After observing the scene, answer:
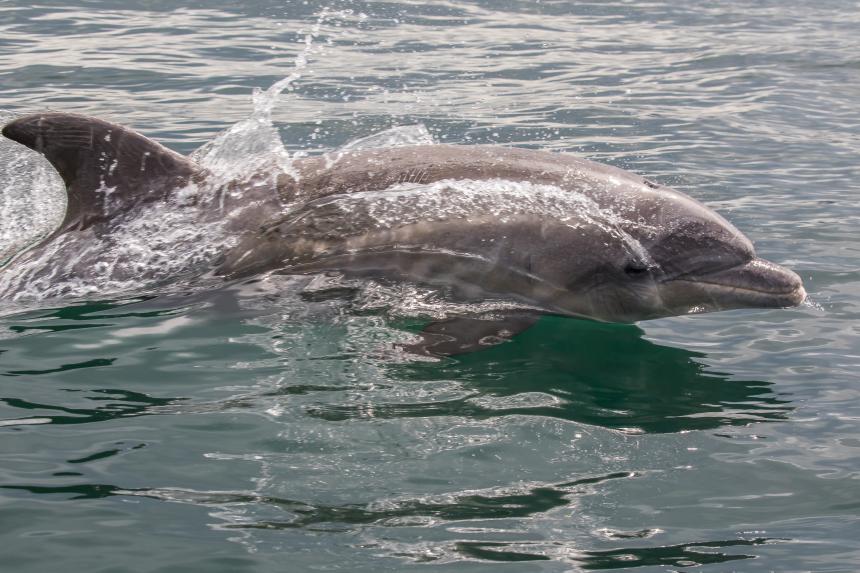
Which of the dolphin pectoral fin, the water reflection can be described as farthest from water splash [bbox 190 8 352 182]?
the water reflection

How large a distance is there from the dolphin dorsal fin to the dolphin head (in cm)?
299

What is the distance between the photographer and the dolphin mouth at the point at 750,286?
8.04 metres

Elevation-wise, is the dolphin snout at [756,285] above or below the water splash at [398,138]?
below

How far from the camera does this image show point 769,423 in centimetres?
702

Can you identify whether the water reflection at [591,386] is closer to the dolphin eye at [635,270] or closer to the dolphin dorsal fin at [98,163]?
the dolphin eye at [635,270]

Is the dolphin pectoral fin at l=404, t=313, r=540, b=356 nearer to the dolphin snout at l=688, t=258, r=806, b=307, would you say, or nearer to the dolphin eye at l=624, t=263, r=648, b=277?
the dolphin eye at l=624, t=263, r=648, b=277

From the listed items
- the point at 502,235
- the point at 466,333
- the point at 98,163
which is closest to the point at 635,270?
the point at 502,235

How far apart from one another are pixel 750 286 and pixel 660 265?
64 cm

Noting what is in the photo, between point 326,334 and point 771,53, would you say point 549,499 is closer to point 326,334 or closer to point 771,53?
point 326,334

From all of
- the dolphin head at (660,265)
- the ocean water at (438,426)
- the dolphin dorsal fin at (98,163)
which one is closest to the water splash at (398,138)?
the ocean water at (438,426)

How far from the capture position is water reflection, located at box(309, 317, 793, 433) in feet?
22.7

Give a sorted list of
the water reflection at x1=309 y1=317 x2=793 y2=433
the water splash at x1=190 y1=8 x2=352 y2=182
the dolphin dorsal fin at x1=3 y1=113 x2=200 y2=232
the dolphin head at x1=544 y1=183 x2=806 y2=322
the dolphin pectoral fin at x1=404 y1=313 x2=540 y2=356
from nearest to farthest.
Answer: the water reflection at x1=309 y1=317 x2=793 y2=433 → the dolphin pectoral fin at x1=404 y1=313 x2=540 y2=356 → the dolphin head at x1=544 y1=183 x2=806 y2=322 → the dolphin dorsal fin at x1=3 y1=113 x2=200 y2=232 → the water splash at x1=190 y1=8 x2=352 y2=182

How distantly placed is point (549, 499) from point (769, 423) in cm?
190

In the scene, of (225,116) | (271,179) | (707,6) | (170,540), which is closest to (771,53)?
(707,6)
